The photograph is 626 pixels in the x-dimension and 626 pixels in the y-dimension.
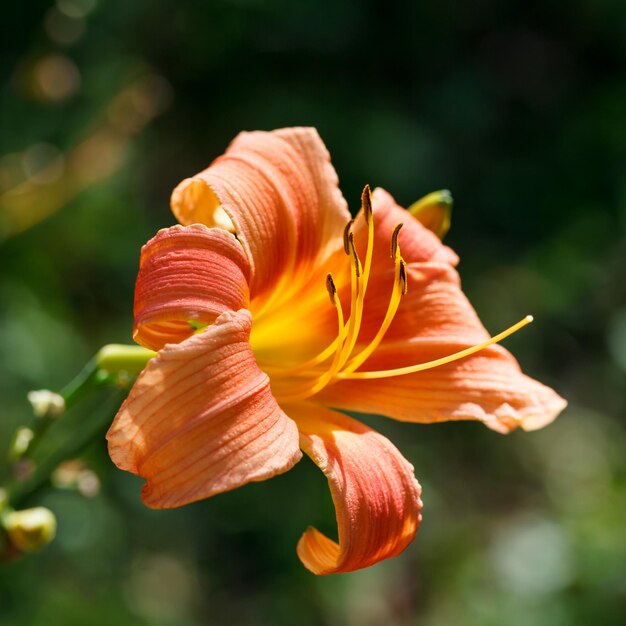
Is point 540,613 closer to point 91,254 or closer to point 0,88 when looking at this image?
point 91,254

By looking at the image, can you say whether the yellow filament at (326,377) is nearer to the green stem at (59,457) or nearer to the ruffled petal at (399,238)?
the ruffled petal at (399,238)

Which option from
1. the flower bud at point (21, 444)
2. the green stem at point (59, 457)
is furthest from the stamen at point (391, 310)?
the flower bud at point (21, 444)

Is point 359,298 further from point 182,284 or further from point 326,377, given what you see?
point 182,284

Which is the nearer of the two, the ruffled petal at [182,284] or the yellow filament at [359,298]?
the ruffled petal at [182,284]

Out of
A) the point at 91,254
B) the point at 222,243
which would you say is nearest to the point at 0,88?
the point at 91,254

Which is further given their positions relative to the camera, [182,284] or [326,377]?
→ [326,377]

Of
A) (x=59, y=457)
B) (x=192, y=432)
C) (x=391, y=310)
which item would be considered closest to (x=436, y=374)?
(x=391, y=310)

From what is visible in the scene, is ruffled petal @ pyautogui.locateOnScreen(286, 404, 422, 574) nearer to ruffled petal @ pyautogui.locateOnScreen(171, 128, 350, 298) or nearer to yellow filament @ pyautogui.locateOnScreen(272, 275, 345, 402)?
yellow filament @ pyautogui.locateOnScreen(272, 275, 345, 402)
